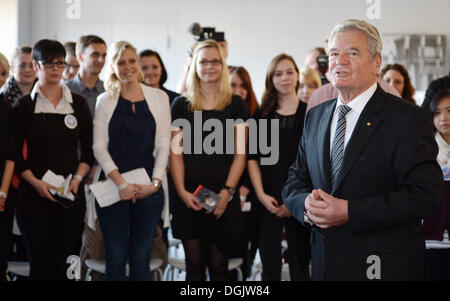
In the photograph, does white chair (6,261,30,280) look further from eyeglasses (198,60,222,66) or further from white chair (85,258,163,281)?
eyeglasses (198,60,222,66)

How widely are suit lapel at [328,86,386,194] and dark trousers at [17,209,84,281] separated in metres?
1.82

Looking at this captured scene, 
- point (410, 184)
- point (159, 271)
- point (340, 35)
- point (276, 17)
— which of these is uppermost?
point (276, 17)

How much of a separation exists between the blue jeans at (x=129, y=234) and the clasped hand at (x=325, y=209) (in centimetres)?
147

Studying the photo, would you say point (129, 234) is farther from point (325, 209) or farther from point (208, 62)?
point (325, 209)

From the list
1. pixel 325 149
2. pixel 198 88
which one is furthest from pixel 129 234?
pixel 325 149

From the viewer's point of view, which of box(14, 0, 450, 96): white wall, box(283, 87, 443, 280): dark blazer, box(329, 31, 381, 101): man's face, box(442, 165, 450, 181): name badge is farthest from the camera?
box(14, 0, 450, 96): white wall

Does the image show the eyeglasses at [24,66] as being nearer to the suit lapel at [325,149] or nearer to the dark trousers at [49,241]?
the dark trousers at [49,241]

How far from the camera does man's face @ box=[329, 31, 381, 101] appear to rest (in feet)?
6.53

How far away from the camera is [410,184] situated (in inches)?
73.6

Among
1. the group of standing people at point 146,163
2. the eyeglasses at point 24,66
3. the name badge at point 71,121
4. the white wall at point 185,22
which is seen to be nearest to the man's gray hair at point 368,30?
the group of standing people at point 146,163

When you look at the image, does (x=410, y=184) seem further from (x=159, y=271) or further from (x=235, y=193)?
(x=159, y=271)

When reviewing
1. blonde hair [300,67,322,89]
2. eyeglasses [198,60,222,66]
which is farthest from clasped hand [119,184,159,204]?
blonde hair [300,67,322,89]
